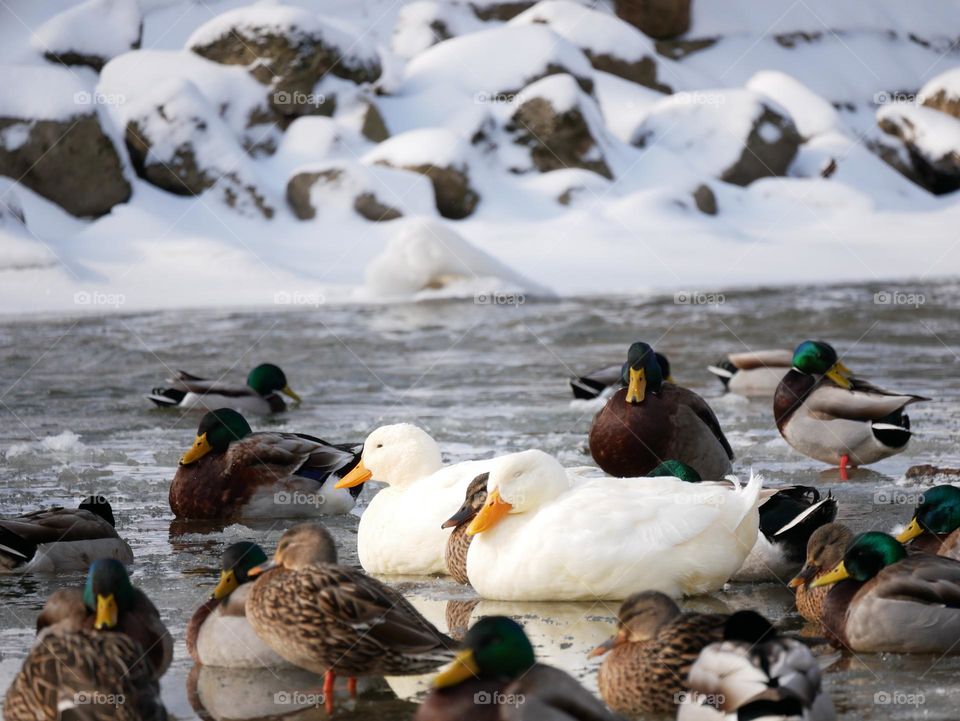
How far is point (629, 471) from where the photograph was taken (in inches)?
276

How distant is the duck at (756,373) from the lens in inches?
408

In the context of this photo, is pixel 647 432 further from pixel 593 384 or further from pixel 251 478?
pixel 593 384

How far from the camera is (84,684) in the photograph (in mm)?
3541

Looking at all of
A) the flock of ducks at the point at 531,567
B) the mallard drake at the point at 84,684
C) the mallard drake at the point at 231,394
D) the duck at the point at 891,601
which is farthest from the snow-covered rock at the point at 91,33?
the mallard drake at the point at 84,684

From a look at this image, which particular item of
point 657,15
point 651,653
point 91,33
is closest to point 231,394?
point 651,653

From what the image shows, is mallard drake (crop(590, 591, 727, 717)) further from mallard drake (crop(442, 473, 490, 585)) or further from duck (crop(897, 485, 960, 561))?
duck (crop(897, 485, 960, 561))

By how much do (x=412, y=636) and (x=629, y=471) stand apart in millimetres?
3112

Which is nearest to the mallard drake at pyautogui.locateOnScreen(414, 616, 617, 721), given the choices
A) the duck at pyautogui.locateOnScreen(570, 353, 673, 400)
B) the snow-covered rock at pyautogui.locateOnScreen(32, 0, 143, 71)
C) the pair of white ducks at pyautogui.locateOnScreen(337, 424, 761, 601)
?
the pair of white ducks at pyautogui.locateOnScreen(337, 424, 761, 601)

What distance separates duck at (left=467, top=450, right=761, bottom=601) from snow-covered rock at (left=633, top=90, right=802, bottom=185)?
21091mm

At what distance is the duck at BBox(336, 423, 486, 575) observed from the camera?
5656 millimetres

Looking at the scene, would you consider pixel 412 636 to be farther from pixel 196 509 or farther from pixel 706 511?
pixel 196 509

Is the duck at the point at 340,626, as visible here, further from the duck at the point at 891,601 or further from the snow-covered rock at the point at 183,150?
the snow-covered rock at the point at 183,150

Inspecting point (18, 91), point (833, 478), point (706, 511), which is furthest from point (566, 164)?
point (706, 511)

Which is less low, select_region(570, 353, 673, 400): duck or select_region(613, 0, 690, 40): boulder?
select_region(613, 0, 690, 40): boulder
